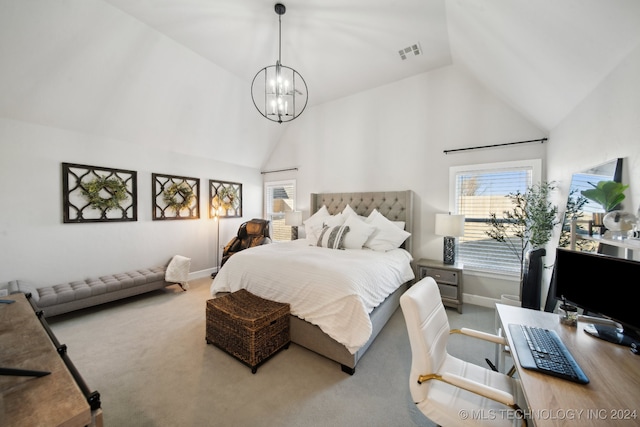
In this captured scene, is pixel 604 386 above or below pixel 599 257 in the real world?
below

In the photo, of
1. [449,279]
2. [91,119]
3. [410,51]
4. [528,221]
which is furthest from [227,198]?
[528,221]

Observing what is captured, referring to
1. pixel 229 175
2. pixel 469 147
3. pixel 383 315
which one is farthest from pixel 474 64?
pixel 229 175

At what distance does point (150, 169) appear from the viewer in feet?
13.8

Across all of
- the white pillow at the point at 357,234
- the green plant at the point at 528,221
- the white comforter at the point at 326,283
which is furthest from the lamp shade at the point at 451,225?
the white pillow at the point at 357,234

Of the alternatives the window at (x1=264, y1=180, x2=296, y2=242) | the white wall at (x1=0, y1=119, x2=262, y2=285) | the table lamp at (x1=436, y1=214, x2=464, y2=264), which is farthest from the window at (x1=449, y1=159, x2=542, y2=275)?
the white wall at (x1=0, y1=119, x2=262, y2=285)

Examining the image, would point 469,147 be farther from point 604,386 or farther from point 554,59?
point 604,386

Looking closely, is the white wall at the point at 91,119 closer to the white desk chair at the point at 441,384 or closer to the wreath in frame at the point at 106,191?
the wreath in frame at the point at 106,191

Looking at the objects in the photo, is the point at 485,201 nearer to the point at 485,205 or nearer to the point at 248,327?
the point at 485,205

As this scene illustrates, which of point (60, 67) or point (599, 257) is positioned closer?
point (599, 257)

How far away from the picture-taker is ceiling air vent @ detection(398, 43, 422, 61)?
3.20 m

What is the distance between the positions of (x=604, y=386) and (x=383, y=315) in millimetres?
1826

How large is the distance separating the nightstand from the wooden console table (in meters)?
3.58

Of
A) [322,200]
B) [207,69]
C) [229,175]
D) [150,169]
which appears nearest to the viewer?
[207,69]

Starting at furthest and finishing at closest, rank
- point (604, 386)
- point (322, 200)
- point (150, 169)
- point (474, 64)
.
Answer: point (322, 200)
point (150, 169)
point (474, 64)
point (604, 386)
